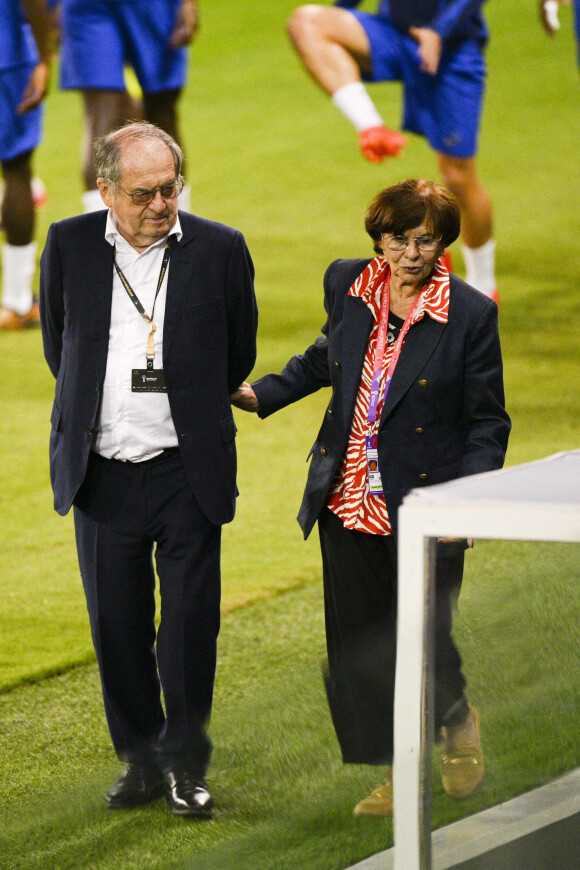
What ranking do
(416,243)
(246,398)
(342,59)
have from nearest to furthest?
(416,243) → (246,398) → (342,59)

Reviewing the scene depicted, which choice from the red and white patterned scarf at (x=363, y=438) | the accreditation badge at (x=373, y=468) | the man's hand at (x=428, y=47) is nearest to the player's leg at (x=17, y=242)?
the man's hand at (x=428, y=47)

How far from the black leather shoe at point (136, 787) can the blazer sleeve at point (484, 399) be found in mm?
993

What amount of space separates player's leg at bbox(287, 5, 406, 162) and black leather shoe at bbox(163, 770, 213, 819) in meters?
4.65

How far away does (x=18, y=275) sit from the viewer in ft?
23.1

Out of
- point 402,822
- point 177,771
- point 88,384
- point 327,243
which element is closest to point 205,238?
point 88,384

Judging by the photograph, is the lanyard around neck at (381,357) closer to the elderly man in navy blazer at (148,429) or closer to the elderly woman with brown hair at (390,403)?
the elderly woman with brown hair at (390,403)

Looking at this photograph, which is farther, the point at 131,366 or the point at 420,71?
the point at 420,71

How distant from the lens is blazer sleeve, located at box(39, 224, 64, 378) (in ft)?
9.41

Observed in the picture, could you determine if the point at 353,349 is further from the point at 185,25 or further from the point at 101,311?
the point at 185,25

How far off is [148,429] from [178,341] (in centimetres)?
19

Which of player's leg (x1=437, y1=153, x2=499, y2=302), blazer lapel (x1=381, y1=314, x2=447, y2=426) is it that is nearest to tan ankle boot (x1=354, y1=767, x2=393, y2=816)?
blazer lapel (x1=381, y1=314, x2=447, y2=426)

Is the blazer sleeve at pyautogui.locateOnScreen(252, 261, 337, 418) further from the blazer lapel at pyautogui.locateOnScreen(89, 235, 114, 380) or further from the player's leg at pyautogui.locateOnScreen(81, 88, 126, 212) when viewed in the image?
the player's leg at pyautogui.locateOnScreen(81, 88, 126, 212)

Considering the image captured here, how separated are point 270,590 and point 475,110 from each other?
129 inches

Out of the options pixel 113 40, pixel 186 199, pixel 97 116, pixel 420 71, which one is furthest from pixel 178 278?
pixel 186 199
